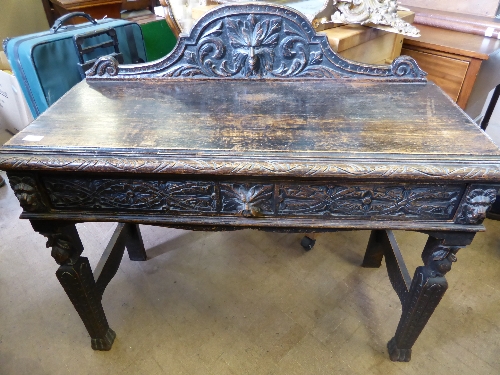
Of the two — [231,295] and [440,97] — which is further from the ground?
[440,97]

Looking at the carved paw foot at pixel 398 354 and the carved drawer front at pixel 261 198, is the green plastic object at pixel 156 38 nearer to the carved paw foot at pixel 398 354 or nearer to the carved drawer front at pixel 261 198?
the carved drawer front at pixel 261 198

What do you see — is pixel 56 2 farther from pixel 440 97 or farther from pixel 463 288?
pixel 463 288

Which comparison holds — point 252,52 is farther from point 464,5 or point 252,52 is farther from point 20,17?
point 20,17

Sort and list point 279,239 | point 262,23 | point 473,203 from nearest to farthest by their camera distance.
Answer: point 473,203 < point 262,23 < point 279,239

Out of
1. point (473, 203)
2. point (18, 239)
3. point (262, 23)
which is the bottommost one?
point (18, 239)

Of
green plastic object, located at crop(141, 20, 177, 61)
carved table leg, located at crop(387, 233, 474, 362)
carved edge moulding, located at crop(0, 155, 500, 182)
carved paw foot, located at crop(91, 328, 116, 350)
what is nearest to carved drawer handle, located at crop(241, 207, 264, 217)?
carved edge moulding, located at crop(0, 155, 500, 182)

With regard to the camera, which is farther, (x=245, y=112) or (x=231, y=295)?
(x=231, y=295)

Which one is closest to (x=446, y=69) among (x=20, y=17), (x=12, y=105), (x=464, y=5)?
(x=464, y=5)

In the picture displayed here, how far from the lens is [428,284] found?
1.02 metres

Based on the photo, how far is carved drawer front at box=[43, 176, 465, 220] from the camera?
0.86m

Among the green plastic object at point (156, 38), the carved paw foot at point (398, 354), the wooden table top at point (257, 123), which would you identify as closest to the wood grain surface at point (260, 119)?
the wooden table top at point (257, 123)

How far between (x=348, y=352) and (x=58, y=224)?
1.02 meters

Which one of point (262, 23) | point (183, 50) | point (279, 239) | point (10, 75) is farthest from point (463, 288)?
point (10, 75)

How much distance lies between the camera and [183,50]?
1151 millimetres
